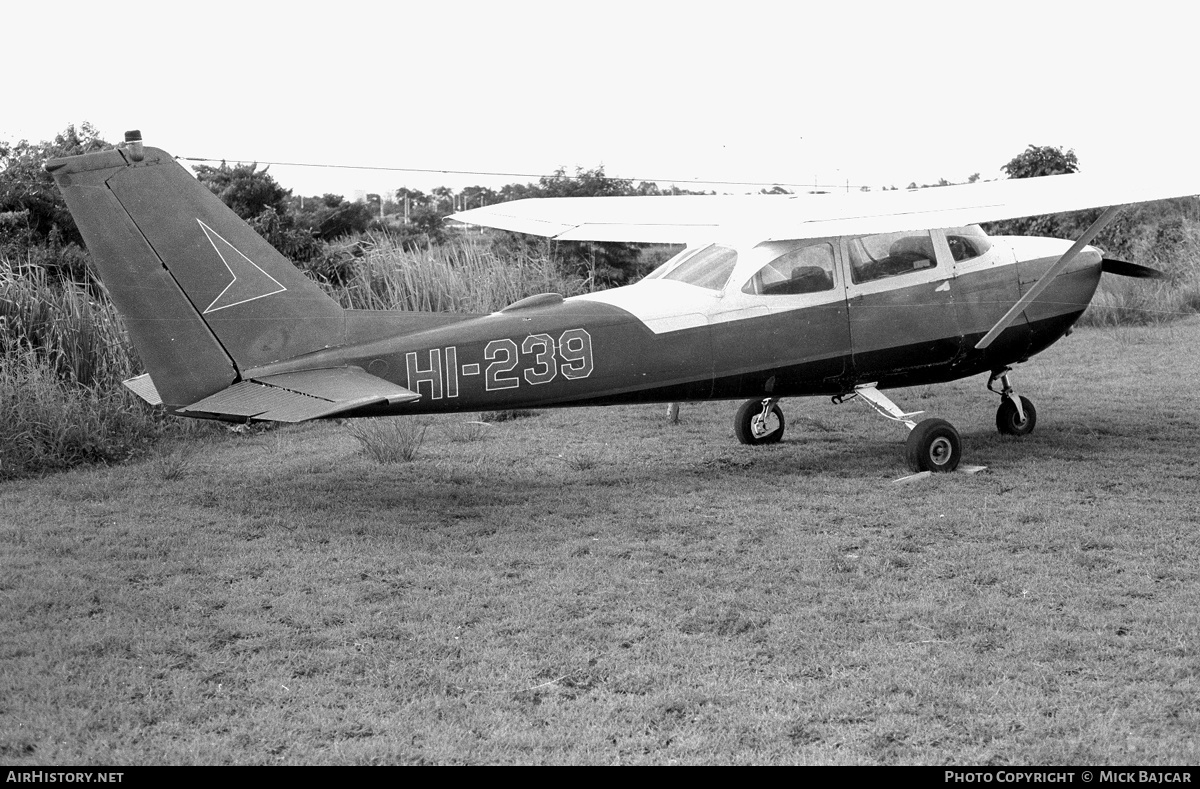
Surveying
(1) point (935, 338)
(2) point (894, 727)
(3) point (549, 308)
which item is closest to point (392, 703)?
(2) point (894, 727)

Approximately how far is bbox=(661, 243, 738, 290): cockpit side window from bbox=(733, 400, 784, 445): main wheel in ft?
5.65

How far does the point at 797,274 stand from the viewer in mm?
8352

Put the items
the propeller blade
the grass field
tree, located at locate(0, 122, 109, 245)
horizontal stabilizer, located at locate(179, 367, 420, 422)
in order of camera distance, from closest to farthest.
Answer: the grass field
horizontal stabilizer, located at locate(179, 367, 420, 422)
the propeller blade
tree, located at locate(0, 122, 109, 245)

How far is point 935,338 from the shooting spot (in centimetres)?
870

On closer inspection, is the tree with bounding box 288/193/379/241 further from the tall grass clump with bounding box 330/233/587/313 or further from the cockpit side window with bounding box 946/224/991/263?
the cockpit side window with bounding box 946/224/991/263

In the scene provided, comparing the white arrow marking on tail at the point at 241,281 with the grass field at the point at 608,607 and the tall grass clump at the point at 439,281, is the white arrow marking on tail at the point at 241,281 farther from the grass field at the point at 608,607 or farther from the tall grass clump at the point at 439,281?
the tall grass clump at the point at 439,281

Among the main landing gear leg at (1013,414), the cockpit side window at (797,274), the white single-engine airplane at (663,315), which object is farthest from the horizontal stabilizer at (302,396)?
the main landing gear leg at (1013,414)

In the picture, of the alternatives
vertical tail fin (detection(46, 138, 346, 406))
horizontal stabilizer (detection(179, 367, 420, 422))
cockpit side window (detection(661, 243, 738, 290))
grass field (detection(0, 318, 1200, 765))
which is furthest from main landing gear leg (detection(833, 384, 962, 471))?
vertical tail fin (detection(46, 138, 346, 406))

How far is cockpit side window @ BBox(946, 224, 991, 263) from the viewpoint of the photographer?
29.0ft

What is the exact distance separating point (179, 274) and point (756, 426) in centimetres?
508

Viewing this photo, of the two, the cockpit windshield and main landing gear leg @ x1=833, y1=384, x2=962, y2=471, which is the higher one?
the cockpit windshield

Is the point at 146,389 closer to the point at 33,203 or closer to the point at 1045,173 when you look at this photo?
the point at 33,203

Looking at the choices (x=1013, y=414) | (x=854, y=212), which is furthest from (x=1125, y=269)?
(x=854, y=212)

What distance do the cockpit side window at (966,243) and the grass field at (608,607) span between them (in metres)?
1.68
